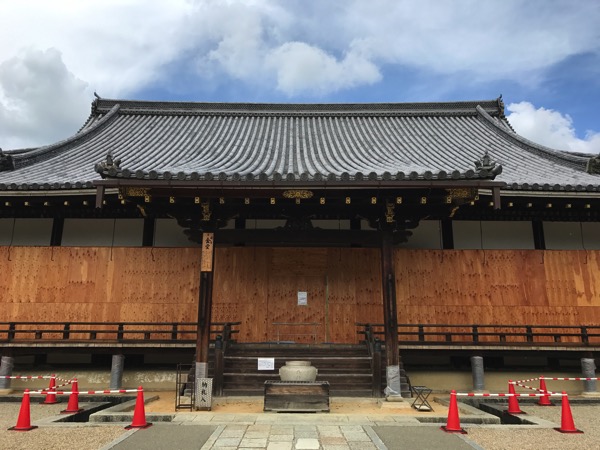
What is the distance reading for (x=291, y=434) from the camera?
6379 mm

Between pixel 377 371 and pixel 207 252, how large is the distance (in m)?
4.56

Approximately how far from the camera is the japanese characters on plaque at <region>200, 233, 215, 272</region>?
9.08 metres

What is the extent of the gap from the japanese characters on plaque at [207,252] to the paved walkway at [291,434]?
2884 mm

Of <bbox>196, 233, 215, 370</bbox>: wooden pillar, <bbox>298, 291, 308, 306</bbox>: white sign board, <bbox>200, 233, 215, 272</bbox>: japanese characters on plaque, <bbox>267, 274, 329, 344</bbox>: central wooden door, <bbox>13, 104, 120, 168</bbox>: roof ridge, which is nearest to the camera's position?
<bbox>196, 233, 215, 370</bbox>: wooden pillar

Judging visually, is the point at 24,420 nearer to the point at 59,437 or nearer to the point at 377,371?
the point at 59,437

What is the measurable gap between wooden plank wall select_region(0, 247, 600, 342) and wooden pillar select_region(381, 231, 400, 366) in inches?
93.0

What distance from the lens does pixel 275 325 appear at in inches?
460

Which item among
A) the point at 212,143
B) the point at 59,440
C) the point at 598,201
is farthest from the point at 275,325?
the point at 598,201

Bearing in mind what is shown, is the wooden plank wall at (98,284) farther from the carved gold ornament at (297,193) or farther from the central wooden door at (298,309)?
the carved gold ornament at (297,193)

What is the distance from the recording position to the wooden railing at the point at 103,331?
10.6 metres

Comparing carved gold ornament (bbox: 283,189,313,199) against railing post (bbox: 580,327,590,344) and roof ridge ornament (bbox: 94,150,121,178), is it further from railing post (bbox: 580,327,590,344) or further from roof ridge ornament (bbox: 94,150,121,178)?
railing post (bbox: 580,327,590,344)

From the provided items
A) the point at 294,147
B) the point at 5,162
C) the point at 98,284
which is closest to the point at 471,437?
the point at 98,284

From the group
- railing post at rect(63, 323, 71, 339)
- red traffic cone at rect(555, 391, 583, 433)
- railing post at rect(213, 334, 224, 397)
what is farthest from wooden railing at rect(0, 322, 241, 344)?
red traffic cone at rect(555, 391, 583, 433)

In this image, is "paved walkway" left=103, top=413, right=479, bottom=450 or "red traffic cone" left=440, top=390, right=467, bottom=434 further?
"red traffic cone" left=440, top=390, right=467, bottom=434
